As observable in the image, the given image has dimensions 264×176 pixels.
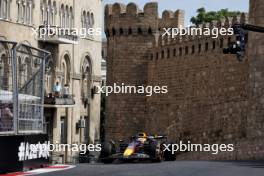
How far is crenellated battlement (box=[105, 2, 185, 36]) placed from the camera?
5919 cm

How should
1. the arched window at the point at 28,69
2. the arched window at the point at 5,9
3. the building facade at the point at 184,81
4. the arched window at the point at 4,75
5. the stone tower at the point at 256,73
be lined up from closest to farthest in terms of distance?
the arched window at the point at 4,75 < the arched window at the point at 28,69 < the stone tower at the point at 256,73 < the building facade at the point at 184,81 < the arched window at the point at 5,9

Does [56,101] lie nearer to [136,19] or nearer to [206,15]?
[136,19]

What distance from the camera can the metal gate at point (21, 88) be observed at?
20.3 metres

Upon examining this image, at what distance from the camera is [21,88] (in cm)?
2112

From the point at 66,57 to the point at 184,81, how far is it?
276 inches

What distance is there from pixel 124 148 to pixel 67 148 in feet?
53.8

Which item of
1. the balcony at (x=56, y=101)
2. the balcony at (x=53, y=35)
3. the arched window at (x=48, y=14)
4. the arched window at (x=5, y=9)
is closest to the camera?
the arched window at (x=5, y=9)

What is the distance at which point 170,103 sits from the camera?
2181 inches

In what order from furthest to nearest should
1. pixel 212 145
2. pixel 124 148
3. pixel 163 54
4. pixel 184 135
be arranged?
pixel 163 54 < pixel 184 135 < pixel 212 145 < pixel 124 148

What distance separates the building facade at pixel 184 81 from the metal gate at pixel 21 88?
17.9 metres

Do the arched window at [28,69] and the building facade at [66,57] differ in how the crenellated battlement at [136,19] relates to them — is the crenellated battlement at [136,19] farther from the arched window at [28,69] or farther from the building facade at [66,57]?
the arched window at [28,69]

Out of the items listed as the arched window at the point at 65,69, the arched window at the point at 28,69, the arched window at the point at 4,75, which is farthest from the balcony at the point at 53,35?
the arched window at the point at 4,75

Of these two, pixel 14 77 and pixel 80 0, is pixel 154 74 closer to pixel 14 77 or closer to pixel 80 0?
pixel 80 0

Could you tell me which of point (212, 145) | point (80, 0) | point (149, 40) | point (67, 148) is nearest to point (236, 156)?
point (212, 145)
